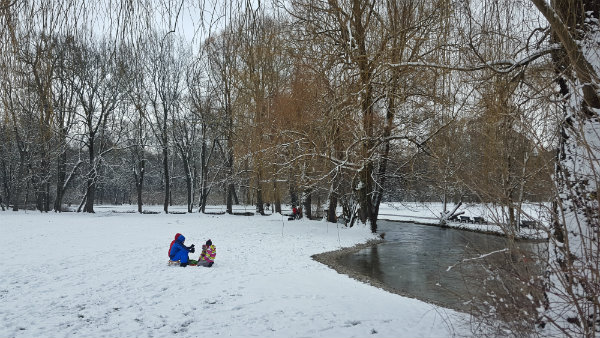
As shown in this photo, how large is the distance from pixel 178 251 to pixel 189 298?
264 cm

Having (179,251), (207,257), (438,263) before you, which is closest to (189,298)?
(207,257)

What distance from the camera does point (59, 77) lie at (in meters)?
2.32

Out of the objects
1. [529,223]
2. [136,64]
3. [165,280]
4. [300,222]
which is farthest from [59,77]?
[300,222]

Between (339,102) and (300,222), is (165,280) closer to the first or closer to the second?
(339,102)

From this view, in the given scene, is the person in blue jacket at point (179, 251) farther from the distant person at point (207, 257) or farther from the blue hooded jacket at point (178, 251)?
the distant person at point (207, 257)

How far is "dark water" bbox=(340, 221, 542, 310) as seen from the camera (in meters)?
3.63

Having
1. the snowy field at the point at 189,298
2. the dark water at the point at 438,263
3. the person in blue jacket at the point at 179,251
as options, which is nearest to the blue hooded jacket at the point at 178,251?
the person in blue jacket at the point at 179,251

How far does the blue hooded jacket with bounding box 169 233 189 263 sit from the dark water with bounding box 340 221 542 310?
4531 mm

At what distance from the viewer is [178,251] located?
8.69 m

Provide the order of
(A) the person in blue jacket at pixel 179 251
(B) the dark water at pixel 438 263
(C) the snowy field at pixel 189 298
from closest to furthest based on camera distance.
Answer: (B) the dark water at pixel 438 263 < (C) the snowy field at pixel 189 298 < (A) the person in blue jacket at pixel 179 251

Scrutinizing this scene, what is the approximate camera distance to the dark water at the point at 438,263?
3627 mm

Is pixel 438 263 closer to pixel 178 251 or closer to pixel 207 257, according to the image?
pixel 207 257

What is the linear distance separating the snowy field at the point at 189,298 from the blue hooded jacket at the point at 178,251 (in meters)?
0.26

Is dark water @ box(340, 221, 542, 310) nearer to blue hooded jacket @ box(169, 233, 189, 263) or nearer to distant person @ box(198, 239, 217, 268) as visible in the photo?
distant person @ box(198, 239, 217, 268)
